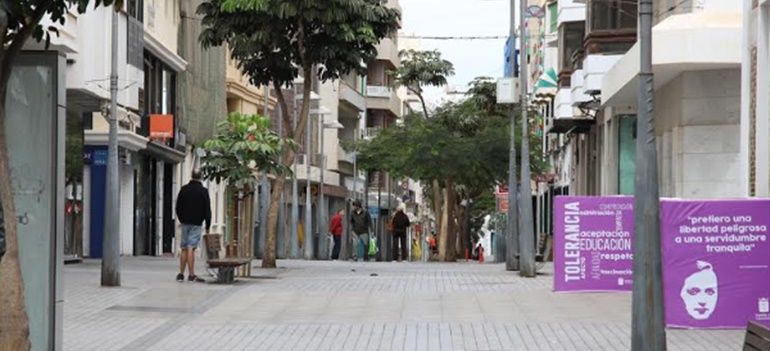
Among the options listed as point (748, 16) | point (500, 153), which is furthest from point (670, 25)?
point (500, 153)

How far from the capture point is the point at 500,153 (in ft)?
173

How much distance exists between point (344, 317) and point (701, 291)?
4456 mm

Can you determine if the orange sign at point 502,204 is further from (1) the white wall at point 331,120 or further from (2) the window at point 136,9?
(2) the window at point 136,9

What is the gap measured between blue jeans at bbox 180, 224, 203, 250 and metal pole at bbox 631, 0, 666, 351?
498 inches

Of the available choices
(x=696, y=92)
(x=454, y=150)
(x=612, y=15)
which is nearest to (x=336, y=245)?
(x=454, y=150)

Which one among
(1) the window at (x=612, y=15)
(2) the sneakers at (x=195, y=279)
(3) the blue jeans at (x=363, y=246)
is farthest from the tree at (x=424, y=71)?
(2) the sneakers at (x=195, y=279)

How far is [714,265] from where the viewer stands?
52.1 ft

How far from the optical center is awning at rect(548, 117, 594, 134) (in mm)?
42312

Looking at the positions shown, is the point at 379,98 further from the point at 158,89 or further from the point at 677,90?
the point at 677,90

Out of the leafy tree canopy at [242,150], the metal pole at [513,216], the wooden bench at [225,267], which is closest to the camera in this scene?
the wooden bench at [225,267]

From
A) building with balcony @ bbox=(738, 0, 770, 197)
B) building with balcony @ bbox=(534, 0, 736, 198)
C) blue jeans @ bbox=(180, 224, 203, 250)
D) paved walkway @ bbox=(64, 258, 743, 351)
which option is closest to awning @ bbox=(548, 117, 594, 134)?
building with balcony @ bbox=(534, 0, 736, 198)

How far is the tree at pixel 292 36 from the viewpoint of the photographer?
28656 mm

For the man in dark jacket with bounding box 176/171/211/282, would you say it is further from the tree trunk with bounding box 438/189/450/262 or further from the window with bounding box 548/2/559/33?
the window with bounding box 548/2/559/33

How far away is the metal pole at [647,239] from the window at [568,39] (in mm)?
32532
